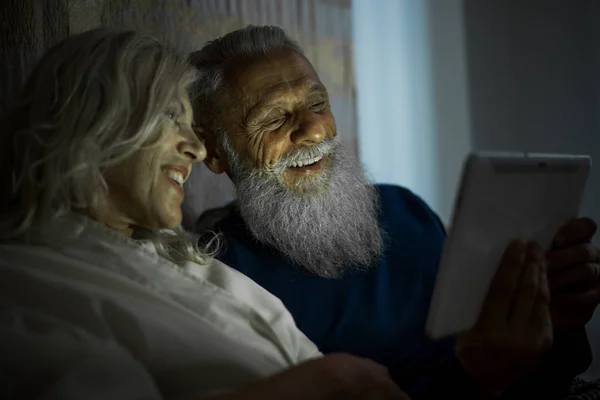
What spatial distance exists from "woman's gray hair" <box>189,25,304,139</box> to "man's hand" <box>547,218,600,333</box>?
812mm

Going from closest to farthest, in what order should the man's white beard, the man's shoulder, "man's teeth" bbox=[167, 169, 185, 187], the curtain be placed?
"man's teeth" bbox=[167, 169, 185, 187] → the curtain → the man's white beard → the man's shoulder

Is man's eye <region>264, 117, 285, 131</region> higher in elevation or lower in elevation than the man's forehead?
lower

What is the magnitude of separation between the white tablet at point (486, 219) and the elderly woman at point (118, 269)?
0.18 metres

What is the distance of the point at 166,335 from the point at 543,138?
190 centimetres

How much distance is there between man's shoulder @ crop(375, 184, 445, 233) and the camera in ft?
5.04

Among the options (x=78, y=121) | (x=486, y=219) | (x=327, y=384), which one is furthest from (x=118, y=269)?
(x=486, y=219)

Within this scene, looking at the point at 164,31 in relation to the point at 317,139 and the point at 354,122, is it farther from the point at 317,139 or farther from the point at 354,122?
the point at 354,122

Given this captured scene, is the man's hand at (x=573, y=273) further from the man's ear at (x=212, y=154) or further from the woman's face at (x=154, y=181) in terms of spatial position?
the man's ear at (x=212, y=154)

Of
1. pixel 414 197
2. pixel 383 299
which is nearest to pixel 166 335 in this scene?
pixel 383 299

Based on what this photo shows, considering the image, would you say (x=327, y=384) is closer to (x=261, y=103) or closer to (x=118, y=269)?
(x=118, y=269)

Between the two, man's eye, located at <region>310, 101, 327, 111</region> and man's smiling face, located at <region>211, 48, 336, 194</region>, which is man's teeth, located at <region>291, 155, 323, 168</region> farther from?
man's eye, located at <region>310, 101, 327, 111</region>

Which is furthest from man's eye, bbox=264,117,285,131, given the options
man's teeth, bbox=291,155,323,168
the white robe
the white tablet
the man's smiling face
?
the white tablet

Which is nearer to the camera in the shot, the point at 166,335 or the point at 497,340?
the point at 166,335

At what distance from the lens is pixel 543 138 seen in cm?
227
